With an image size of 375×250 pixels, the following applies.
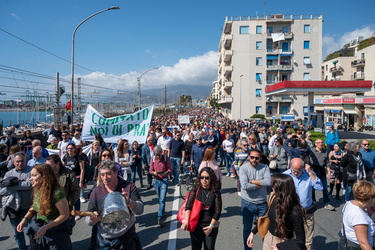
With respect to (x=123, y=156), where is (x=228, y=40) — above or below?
above

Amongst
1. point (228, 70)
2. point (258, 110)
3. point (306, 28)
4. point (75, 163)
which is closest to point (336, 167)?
point (75, 163)

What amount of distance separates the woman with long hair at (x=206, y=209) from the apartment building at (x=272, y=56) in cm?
4467

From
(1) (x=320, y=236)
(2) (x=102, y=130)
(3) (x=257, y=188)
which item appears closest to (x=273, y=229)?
(3) (x=257, y=188)

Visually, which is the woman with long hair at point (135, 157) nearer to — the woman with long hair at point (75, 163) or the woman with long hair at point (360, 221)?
the woman with long hair at point (75, 163)

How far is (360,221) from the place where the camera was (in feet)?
8.84

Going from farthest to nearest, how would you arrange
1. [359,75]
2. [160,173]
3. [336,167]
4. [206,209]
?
1. [359,75]
2. [336,167]
3. [160,173]
4. [206,209]

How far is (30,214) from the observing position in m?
3.25

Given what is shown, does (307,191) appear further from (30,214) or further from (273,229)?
(30,214)

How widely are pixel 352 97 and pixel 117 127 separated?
131ft

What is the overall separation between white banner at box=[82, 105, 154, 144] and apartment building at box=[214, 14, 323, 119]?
4090cm

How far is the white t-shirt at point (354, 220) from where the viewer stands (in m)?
2.71

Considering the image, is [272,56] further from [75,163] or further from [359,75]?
[75,163]

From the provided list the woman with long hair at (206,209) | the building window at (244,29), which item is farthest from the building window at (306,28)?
the woman with long hair at (206,209)

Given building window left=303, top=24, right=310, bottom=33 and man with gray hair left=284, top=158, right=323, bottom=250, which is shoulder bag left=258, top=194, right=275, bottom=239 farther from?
building window left=303, top=24, right=310, bottom=33
